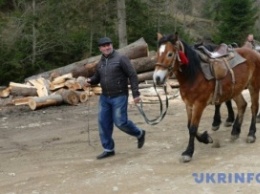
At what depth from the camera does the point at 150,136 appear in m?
8.52

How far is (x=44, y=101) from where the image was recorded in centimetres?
1234

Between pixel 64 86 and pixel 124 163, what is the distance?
7318 mm

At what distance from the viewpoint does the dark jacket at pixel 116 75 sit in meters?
6.87

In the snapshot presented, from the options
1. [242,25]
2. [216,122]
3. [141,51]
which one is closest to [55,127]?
[216,122]

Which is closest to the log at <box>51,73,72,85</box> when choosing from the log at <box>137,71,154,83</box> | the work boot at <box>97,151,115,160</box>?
the log at <box>137,71,154,83</box>

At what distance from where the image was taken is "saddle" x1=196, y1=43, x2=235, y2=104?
6906mm

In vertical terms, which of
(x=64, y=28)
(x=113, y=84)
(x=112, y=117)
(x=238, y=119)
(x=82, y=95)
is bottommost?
(x=82, y=95)

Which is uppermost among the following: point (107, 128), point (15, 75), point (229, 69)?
point (229, 69)

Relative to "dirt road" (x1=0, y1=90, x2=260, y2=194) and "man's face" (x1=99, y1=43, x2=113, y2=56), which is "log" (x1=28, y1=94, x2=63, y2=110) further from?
"man's face" (x1=99, y1=43, x2=113, y2=56)

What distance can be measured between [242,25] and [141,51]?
50.4ft

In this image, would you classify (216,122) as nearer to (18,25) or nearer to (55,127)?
(55,127)

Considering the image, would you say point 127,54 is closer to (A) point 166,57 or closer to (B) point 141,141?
(B) point 141,141

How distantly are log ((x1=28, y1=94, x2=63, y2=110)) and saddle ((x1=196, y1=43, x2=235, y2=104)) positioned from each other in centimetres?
643

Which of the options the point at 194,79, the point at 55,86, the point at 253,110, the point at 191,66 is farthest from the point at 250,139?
the point at 55,86
